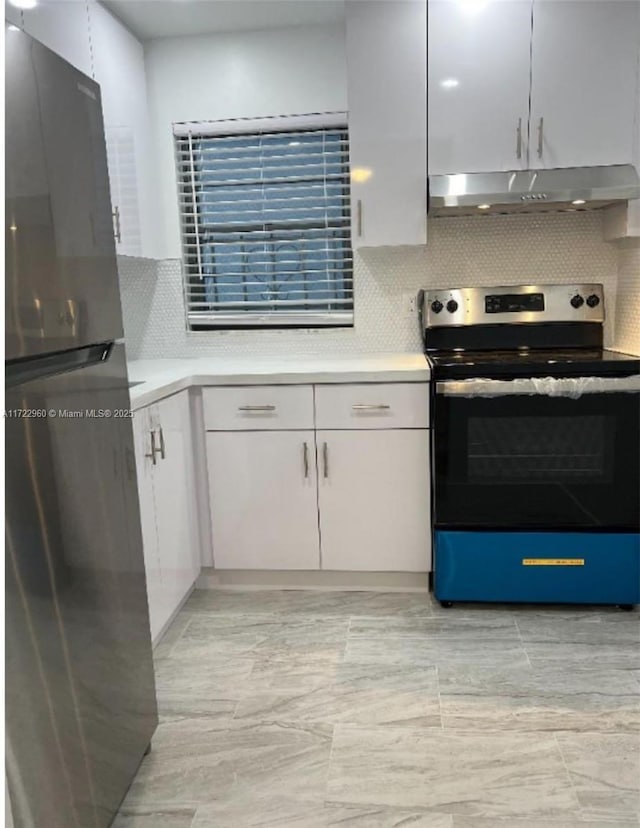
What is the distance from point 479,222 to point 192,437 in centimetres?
158

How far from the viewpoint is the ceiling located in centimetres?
264

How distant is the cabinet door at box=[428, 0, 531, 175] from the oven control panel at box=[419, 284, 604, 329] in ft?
1.74

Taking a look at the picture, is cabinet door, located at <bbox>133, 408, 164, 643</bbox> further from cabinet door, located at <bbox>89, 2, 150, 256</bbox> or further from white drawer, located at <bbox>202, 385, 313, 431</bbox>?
cabinet door, located at <bbox>89, 2, 150, 256</bbox>

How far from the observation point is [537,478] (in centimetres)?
244

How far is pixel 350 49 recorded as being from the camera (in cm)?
256

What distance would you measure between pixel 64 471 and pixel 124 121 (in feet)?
6.17

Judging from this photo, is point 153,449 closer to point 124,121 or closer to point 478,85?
point 124,121

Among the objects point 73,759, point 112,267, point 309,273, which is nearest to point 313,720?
point 73,759

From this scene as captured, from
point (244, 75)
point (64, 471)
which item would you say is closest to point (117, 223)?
point (244, 75)

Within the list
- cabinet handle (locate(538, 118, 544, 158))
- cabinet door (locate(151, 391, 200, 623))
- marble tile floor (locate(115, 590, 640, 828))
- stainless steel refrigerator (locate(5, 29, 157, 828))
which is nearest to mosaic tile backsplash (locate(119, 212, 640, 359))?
cabinet handle (locate(538, 118, 544, 158))

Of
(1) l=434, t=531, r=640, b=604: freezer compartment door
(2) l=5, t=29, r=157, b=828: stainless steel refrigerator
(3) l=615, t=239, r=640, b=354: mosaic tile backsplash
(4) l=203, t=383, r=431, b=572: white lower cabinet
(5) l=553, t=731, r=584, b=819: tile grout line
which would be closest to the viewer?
(2) l=5, t=29, r=157, b=828: stainless steel refrigerator

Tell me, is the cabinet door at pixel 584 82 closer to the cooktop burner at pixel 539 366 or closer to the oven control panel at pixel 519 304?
the oven control panel at pixel 519 304

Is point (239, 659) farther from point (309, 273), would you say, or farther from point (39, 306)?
point (309, 273)

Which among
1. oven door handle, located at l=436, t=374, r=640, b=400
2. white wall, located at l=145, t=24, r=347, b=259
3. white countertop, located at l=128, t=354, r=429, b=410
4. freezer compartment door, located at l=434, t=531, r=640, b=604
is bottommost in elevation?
freezer compartment door, located at l=434, t=531, r=640, b=604
